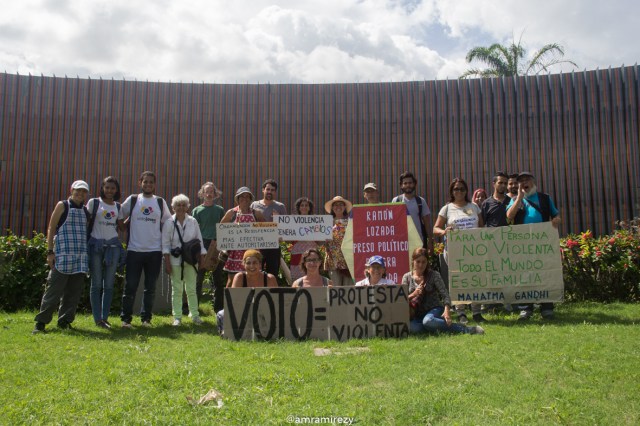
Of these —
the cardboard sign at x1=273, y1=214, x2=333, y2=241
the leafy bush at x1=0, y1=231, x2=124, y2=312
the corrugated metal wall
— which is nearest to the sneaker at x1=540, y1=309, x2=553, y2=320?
the cardboard sign at x1=273, y1=214, x2=333, y2=241

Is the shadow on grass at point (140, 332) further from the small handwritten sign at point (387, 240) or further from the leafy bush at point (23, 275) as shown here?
the leafy bush at point (23, 275)

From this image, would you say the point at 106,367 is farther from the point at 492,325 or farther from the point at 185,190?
the point at 185,190

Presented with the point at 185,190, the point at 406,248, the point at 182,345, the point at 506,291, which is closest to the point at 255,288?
the point at 182,345

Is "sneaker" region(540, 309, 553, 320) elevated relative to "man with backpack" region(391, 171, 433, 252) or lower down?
lower down

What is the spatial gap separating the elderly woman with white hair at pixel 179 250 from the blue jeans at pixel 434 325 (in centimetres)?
326

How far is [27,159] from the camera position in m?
29.9

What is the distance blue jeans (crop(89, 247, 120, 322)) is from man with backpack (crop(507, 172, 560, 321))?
583cm

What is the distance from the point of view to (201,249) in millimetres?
7879

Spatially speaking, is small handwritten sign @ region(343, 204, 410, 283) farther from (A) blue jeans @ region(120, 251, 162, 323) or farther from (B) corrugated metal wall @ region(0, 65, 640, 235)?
(B) corrugated metal wall @ region(0, 65, 640, 235)

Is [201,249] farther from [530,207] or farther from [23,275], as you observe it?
[530,207]

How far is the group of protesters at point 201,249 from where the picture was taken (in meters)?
6.95

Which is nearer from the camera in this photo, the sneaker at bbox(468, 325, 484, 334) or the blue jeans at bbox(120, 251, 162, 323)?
the sneaker at bbox(468, 325, 484, 334)

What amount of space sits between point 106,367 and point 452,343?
136 inches

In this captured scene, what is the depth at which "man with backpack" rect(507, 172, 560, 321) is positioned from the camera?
7793 mm
